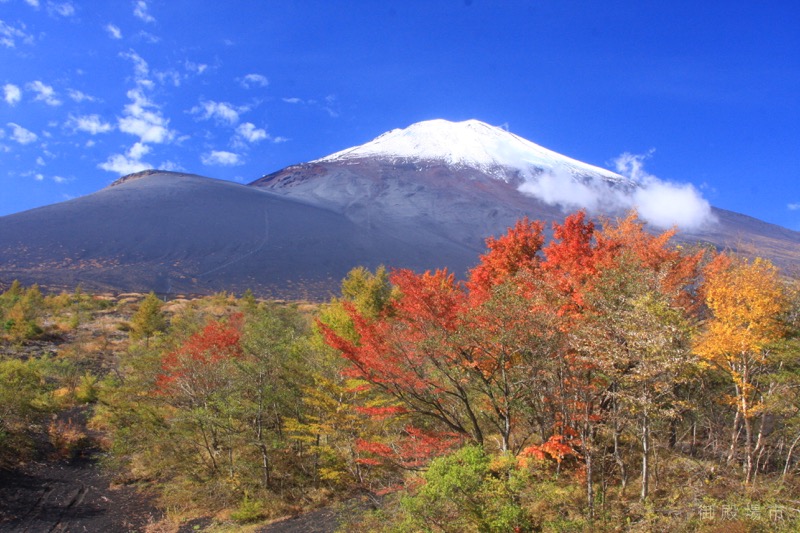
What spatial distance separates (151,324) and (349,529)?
90.3ft

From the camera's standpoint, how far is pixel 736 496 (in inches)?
347

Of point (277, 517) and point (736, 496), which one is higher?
point (736, 496)

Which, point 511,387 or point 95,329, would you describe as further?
point 95,329

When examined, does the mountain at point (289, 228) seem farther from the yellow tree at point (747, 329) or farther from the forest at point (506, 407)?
the yellow tree at point (747, 329)

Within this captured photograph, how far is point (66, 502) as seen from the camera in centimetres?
1641

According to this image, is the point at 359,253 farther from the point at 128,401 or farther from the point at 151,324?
the point at 128,401

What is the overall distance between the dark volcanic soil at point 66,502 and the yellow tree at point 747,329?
16604 mm

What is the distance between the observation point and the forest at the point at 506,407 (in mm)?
8359

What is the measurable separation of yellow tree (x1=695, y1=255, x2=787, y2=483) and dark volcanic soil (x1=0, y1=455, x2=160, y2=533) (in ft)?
54.5

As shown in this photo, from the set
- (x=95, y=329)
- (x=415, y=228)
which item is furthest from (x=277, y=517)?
(x=415, y=228)

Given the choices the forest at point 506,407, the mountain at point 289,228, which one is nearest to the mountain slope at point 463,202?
the mountain at point 289,228

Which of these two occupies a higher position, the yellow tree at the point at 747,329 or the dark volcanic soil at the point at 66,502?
the yellow tree at the point at 747,329

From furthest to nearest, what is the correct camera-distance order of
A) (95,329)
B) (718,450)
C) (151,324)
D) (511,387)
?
(95,329) < (151,324) < (718,450) < (511,387)

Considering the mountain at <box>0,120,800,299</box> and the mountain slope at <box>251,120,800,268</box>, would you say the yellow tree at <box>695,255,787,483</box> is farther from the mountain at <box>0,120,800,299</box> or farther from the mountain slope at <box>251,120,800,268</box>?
the mountain slope at <box>251,120,800,268</box>
